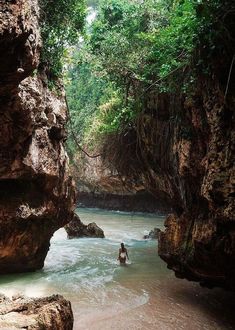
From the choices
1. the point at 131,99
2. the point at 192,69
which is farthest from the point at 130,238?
the point at 192,69

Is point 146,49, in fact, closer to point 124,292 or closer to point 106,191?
Answer: point 124,292

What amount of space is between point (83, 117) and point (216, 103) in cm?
1890

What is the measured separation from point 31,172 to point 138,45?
575 centimetres

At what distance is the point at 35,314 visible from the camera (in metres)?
4.94

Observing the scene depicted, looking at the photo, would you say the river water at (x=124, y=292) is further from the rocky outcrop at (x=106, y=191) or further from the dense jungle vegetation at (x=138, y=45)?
the rocky outcrop at (x=106, y=191)

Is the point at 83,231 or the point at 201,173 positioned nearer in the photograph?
the point at 201,173

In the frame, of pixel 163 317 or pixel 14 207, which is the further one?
pixel 14 207

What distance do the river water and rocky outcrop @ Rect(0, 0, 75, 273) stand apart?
2.89 feet

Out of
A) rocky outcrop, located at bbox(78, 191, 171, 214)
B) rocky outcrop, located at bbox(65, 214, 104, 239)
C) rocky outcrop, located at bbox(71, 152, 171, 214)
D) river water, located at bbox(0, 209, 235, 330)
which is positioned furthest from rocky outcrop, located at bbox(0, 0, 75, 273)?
rocky outcrop, located at bbox(78, 191, 171, 214)

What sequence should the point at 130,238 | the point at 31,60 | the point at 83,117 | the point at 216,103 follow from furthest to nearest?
1. the point at 83,117
2. the point at 130,238
3. the point at 216,103
4. the point at 31,60

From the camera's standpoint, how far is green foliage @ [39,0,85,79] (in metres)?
8.78

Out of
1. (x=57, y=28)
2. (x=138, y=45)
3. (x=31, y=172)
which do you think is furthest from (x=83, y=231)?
(x=57, y=28)

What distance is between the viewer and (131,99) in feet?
39.0

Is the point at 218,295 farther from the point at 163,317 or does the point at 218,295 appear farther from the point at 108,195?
the point at 108,195
